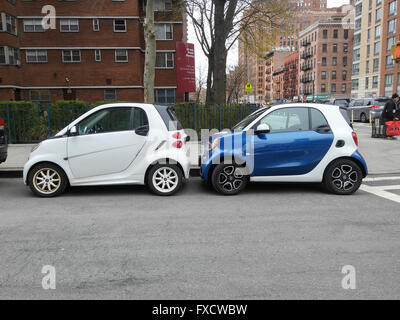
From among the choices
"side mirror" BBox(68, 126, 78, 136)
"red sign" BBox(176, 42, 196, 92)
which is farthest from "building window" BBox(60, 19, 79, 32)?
"side mirror" BBox(68, 126, 78, 136)

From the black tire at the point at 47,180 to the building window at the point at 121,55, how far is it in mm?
26905

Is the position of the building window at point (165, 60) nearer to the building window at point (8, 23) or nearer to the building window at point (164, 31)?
the building window at point (164, 31)

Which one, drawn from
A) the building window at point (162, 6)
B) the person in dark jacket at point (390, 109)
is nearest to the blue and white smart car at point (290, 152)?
the person in dark jacket at point (390, 109)

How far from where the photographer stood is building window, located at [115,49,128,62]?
1232 inches

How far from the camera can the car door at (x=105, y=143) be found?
6371 mm

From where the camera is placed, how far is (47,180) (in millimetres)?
6469

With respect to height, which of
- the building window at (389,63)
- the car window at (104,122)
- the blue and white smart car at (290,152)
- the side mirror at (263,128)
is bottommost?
the blue and white smart car at (290,152)

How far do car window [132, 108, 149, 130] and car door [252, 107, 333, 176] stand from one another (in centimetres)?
212

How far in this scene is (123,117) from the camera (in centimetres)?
644

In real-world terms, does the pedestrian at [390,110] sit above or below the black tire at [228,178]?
above

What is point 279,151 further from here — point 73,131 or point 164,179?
point 73,131

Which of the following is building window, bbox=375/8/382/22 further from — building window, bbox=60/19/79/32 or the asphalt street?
the asphalt street

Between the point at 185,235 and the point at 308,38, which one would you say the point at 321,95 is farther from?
the point at 185,235

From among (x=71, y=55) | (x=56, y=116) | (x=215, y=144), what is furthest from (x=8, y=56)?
(x=215, y=144)
